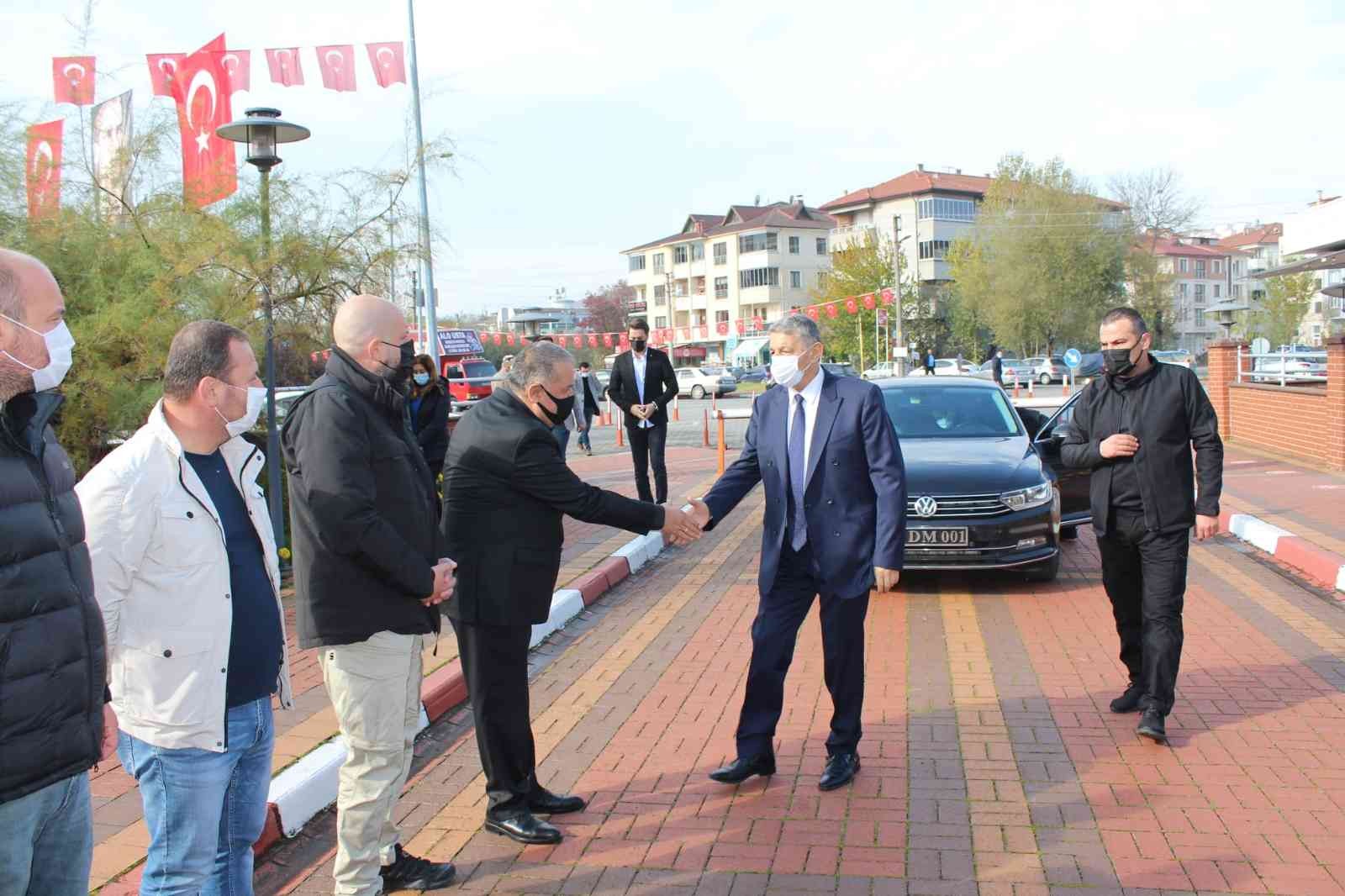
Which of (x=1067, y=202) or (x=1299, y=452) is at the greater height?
(x=1067, y=202)

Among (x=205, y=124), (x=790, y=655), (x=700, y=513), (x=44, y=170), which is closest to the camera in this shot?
(x=790, y=655)

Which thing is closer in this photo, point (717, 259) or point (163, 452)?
point (163, 452)

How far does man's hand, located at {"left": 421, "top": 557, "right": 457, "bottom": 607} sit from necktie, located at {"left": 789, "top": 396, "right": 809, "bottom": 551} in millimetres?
1605

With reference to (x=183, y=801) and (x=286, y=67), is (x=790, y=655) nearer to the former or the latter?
A: (x=183, y=801)

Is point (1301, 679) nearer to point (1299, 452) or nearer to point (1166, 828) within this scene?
point (1166, 828)

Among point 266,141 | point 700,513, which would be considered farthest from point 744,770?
point 266,141

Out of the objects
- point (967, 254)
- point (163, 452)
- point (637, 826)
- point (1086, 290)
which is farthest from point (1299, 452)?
point (967, 254)

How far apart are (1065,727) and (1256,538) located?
569 centimetres

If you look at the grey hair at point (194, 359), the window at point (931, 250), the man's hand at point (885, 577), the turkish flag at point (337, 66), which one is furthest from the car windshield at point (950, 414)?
the window at point (931, 250)

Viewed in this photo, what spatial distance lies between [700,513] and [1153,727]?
2.24 m

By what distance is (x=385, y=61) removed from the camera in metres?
15.4

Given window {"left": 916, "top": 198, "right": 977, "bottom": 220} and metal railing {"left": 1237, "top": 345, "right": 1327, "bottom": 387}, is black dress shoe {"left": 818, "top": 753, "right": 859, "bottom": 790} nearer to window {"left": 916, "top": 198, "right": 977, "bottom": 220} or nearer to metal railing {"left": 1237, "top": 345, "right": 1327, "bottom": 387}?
metal railing {"left": 1237, "top": 345, "right": 1327, "bottom": 387}

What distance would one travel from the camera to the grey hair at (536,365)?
4.04 m

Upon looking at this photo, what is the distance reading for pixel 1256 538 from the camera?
981 centimetres
